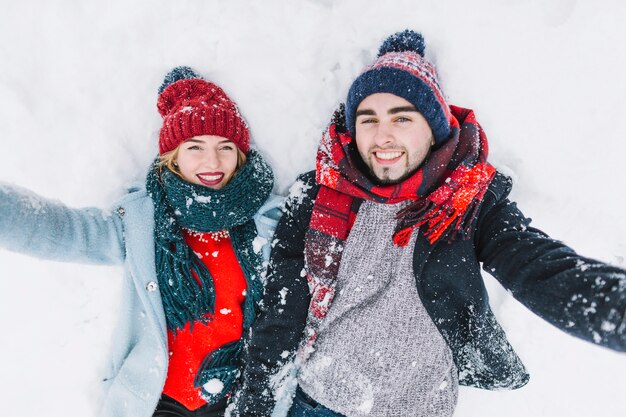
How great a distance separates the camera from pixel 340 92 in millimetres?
2416

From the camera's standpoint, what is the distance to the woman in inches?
80.8

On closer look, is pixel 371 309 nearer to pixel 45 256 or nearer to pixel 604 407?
pixel 45 256

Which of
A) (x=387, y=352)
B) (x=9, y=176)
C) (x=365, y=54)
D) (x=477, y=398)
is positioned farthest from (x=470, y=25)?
(x=9, y=176)

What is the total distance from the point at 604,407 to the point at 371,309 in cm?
147

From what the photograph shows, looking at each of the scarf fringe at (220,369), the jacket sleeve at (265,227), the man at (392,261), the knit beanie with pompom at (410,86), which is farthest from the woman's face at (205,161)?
the scarf fringe at (220,369)

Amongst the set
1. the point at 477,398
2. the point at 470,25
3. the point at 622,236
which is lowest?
the point at 477,398

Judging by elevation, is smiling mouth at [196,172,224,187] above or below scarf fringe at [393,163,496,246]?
below

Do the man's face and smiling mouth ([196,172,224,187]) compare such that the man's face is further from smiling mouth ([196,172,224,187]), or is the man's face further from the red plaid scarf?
smiling mouth ([196,172,224,187])

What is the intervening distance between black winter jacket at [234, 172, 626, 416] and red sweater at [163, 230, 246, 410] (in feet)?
0.47

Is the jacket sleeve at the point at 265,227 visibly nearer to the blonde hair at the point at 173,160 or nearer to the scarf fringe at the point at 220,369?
the blonde hair at the point at 173,160

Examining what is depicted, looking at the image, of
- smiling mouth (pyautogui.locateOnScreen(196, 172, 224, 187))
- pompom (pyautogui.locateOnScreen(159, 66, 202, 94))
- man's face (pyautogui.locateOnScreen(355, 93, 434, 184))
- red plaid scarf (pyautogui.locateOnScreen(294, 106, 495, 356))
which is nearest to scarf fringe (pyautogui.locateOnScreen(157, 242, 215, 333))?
smiling mouth (pyautogui.locateOnScreen(196, 172, 224, 187))

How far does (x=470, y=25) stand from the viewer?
223 centimetres

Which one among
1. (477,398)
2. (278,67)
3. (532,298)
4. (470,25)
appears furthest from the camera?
(477,398)

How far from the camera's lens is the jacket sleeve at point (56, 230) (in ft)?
5.66
